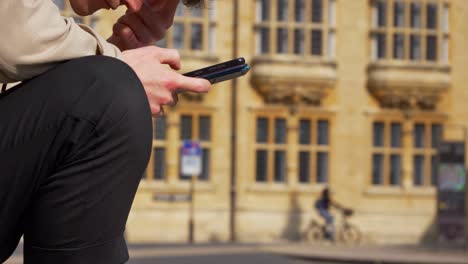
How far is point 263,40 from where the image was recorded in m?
30.9

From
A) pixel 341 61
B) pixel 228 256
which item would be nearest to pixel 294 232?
pixel 341 61

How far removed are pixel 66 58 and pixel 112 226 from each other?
0.19 meters

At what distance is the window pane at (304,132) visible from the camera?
30.6m

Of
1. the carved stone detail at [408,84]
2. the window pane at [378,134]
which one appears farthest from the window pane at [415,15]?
the window pane at [378,134]

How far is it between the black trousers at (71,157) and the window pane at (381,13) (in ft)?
99.8

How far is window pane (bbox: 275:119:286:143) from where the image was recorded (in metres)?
30.5

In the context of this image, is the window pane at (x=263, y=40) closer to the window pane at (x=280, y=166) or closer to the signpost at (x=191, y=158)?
the window pane at (x=280, y=166)

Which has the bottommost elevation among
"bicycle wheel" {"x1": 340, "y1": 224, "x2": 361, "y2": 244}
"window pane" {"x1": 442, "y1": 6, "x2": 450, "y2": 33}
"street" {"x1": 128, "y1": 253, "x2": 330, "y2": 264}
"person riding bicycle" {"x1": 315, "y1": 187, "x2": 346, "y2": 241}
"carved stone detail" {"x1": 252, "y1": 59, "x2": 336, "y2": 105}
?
"street" {"x1": 128, "y1": 253, "x2": 330, "y2": 264}

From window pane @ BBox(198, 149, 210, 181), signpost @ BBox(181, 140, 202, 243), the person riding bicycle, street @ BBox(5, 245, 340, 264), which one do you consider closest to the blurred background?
window pane @ BBox(198, 149, 210, 181)

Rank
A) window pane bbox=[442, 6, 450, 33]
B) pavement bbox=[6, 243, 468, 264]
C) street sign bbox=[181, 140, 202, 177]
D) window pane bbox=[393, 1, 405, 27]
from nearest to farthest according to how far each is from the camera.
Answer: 1. pavement bbox=[6, 243, 468, 264]
2. street sign bbox=[181, 140, 202, 177]
3. window pane bbox=[393, 1, 405, 27]
4. window pane bbox=[442, 6, 450, 33]

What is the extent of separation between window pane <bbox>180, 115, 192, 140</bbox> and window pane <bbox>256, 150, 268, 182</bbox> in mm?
1698

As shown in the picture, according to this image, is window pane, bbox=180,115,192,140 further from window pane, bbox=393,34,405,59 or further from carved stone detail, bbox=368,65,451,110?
window pane, bbox=393,34,405,59

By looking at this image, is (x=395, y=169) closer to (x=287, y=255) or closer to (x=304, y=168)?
(x=304, y=168)

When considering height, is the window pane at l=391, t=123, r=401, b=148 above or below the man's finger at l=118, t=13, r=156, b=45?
above
